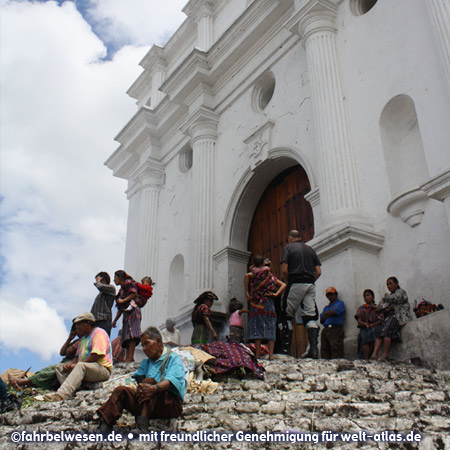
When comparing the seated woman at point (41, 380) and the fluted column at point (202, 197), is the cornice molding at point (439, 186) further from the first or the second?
the fluted column at point (202, 197)

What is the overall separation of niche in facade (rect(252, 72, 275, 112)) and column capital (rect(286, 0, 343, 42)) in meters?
2.03

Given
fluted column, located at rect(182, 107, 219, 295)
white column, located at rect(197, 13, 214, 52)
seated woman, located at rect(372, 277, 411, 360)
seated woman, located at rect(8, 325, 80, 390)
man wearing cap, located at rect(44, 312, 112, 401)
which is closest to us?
man wearing cap, located at rect(44, 312, 112, 401)

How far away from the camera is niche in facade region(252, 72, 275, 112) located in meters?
13.0

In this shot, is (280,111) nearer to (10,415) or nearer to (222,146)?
(222,146)

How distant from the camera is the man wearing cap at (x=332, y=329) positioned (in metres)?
8.06

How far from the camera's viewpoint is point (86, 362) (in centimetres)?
591

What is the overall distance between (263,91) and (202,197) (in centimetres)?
288

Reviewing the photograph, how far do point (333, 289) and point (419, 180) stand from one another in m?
2.22

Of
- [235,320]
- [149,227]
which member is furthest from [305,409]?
[149,227]

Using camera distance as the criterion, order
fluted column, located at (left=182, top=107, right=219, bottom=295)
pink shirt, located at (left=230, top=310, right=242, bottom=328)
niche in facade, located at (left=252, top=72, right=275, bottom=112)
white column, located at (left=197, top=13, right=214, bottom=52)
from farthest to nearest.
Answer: white column, located at (left=197, top=13, right=214, bottom=52) → niche in facade, located at (left=252, top=72, right=275, bottom=112) → fluted column, located at (left=182, top=107, right=219, bottom=295) → pink shirt, located at (left=230, top=310, right=242, bottom=328)

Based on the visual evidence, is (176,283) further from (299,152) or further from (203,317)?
(203,317)

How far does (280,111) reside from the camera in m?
12.0

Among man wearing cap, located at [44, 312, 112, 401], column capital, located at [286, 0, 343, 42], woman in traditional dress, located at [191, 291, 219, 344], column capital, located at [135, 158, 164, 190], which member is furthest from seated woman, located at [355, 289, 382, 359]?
column capital, located at [135, 158, 164, 190]

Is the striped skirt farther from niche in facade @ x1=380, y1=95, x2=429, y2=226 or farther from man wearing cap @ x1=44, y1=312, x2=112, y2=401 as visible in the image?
niche in facade @ x1=380, y1=95, x2=429, y2=226
